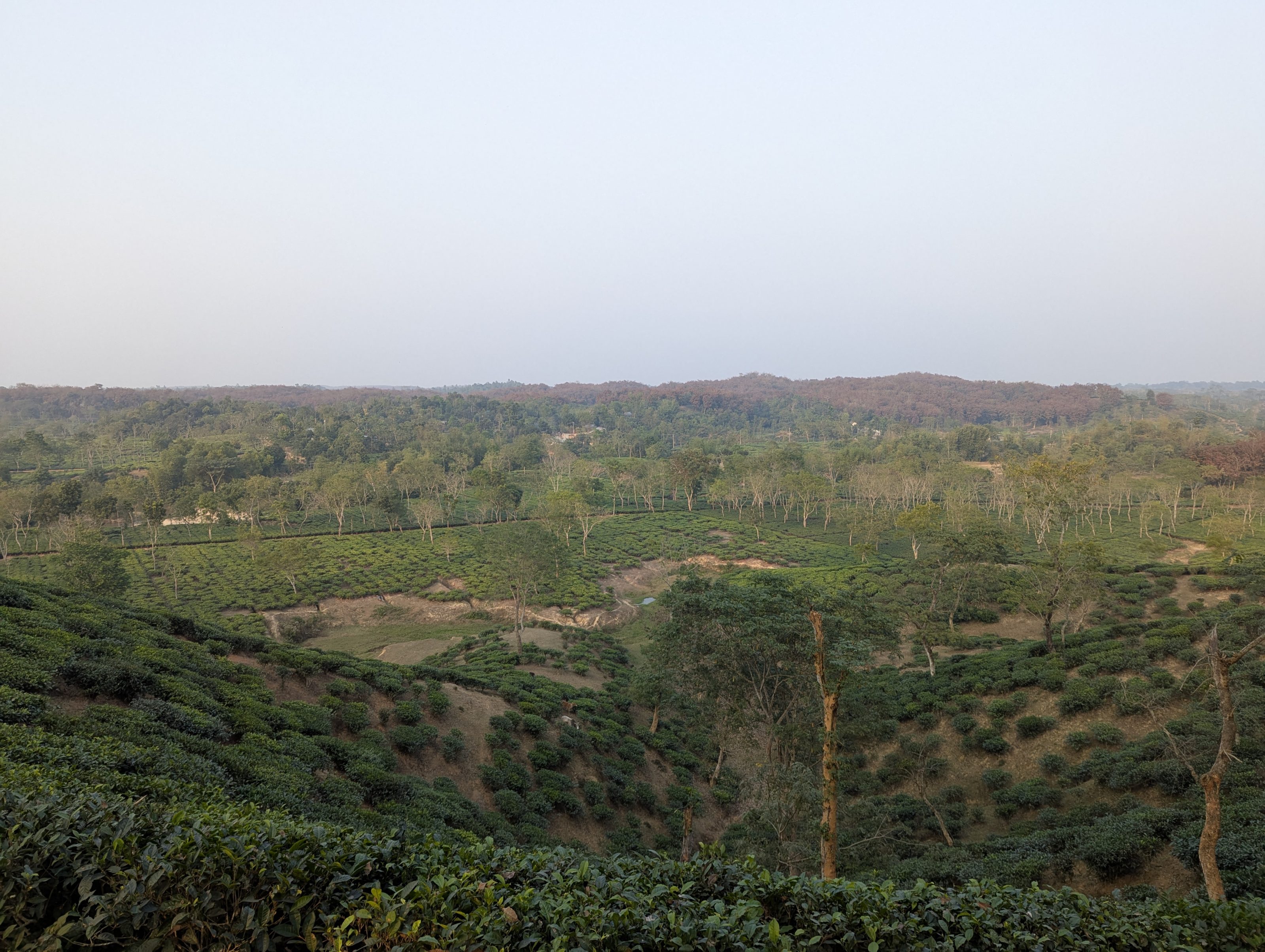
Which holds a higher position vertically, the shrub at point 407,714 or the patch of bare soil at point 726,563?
the shrub at point 407,714

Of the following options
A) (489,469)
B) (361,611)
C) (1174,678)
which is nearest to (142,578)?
(361,611)

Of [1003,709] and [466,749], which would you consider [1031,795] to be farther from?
[466,749]

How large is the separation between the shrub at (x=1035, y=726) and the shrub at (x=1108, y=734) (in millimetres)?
1173

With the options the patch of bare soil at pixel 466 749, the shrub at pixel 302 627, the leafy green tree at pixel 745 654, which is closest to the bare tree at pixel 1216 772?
the leafy green tree at pixel 745 654

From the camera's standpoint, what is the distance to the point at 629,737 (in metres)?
20.0

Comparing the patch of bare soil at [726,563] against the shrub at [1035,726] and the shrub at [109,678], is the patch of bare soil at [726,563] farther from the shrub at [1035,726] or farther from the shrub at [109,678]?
the shrub at [109,678]

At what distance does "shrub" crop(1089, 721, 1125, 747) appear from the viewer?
16281mm

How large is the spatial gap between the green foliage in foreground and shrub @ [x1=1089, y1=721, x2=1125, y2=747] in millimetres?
13953

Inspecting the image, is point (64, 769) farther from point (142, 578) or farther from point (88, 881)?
point (142, 578)

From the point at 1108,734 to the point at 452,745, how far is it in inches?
741

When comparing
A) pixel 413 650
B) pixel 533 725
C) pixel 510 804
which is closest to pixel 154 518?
pixel 413 650

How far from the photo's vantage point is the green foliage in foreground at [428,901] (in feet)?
11.5

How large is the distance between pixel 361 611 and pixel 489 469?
41568 millimetres

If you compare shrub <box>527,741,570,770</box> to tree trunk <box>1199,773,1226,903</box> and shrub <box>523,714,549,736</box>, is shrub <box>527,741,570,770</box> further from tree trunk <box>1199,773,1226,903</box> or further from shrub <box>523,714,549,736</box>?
tree trunk <box>1199,773,1226,903</box>
